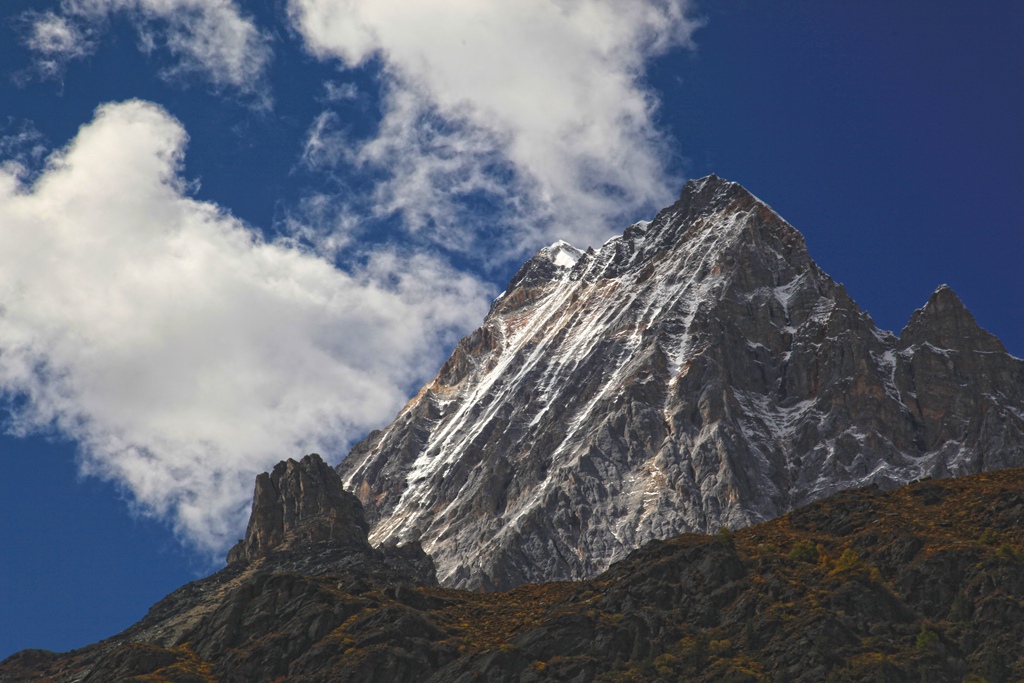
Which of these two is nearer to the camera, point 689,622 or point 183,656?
point 689,622

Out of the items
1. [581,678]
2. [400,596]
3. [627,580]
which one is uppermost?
[400,596]

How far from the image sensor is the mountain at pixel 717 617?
122188mm

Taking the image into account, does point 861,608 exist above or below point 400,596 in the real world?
below

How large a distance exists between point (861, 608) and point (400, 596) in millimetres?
55197

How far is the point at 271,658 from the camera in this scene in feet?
469

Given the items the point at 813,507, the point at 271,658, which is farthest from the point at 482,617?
the point at 813,507

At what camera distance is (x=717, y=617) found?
5325 inches

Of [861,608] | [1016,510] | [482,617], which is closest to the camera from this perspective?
[861,608]

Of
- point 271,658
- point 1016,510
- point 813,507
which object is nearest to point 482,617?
point 271,658

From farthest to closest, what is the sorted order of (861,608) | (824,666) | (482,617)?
(482,617), (861,608), (824,666)

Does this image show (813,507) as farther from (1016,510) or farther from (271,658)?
(271,658)

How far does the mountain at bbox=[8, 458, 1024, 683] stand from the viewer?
122188mm

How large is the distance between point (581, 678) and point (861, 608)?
87.4 feet

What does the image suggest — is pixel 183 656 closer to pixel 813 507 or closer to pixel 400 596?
pixel 400 596
